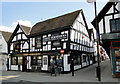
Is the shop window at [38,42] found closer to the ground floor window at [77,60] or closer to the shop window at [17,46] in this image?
the shop window at [17,46]

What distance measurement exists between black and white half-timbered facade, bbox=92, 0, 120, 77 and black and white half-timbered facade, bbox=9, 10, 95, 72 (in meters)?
4.09

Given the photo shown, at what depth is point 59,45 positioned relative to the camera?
17203 millimetres

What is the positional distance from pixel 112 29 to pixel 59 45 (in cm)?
659

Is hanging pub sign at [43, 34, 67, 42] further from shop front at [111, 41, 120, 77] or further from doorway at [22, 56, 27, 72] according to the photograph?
shop front at [111, 41, 120, 77]

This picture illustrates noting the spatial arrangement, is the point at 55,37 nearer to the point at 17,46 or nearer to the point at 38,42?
the point at 38,42

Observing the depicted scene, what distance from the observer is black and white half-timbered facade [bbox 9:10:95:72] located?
54.7 ft

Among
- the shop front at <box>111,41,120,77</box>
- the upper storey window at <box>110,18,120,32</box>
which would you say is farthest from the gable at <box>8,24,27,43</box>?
the shop front at <box>111,41,120,77</box>

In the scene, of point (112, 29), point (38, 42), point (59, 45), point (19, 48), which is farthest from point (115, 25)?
point (19, 48)

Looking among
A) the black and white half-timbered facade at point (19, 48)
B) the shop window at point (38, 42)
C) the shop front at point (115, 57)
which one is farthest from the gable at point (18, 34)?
the shop front at point (115, 57)

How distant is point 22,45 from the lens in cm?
2200

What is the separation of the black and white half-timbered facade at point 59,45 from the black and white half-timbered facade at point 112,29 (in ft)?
13.4

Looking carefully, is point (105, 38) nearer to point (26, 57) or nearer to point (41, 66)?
point (41, 66)

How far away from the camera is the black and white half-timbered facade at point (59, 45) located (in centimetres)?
1669

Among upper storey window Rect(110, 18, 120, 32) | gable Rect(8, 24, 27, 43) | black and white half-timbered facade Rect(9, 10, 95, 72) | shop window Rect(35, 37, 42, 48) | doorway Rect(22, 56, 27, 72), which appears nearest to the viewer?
upper storey window Rect(110, 18, 120, 32)
